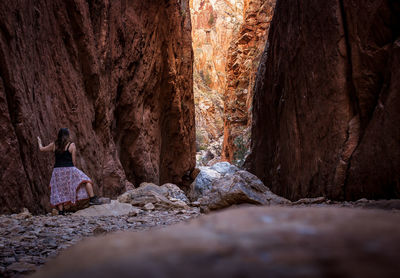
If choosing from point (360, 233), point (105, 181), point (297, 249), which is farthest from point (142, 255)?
point (105, 181)

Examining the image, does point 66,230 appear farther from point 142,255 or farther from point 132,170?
point 132,170

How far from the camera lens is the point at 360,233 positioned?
0.83 m

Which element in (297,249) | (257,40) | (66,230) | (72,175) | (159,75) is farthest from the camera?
(257,40)

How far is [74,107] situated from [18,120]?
2405 mm

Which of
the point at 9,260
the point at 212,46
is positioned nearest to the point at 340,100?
the point at 9,260

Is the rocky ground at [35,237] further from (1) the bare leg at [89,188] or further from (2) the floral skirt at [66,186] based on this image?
(1) the bare leg at [89,188]

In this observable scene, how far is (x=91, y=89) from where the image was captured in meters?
7.66

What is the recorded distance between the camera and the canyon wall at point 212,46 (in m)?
63.5

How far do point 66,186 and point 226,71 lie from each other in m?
26.7

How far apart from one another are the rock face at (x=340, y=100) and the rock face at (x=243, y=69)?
16639mm

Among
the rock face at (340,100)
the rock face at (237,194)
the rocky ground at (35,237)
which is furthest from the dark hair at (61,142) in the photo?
the rock face at (340,100)

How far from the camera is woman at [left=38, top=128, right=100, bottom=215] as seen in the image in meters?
4.99

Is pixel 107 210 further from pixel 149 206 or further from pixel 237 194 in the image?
pixel 237 194

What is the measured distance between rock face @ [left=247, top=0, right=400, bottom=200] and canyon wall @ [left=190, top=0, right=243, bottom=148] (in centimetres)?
5503
